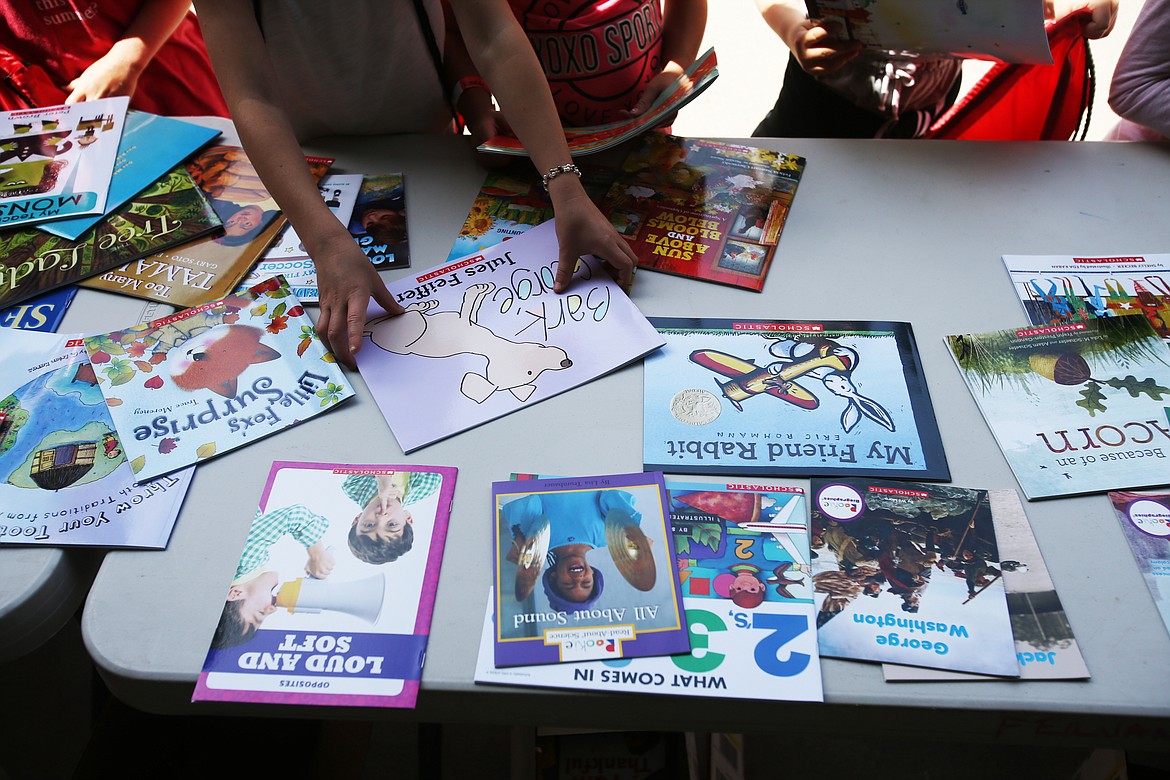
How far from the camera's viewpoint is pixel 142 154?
111cm

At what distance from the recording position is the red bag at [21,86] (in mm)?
1237

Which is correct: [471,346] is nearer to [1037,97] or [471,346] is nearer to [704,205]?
[704,205]

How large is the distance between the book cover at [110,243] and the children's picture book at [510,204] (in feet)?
1.06

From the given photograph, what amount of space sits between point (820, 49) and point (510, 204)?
0.52m

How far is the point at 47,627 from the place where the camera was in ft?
2.34

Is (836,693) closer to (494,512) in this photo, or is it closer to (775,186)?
(494,512)

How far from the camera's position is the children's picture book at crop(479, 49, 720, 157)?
973 millimetres

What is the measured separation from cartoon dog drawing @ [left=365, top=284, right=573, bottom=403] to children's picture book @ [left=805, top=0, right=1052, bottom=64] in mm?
628

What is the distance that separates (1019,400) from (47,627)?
941mm

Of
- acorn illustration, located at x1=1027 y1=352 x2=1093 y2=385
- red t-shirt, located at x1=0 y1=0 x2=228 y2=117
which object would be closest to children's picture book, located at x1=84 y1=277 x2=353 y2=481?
red t-shirt, located at x1=0 y1=0 x2=228 y2=117

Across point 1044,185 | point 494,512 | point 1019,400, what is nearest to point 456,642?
point 494,512

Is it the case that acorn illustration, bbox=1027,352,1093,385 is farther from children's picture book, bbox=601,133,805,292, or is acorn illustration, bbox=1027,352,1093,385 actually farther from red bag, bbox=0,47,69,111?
red bag, bbox=0,47,69,111

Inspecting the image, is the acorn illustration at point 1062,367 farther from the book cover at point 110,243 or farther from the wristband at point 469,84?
the book cover at point 110,243

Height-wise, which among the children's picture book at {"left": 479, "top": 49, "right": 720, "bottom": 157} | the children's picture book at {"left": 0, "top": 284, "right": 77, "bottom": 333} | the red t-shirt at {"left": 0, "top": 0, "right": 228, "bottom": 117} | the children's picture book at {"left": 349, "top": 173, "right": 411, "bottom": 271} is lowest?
the children's picture book at {"left": 0, "top": 284, "right": 77, "bottom": 333}
